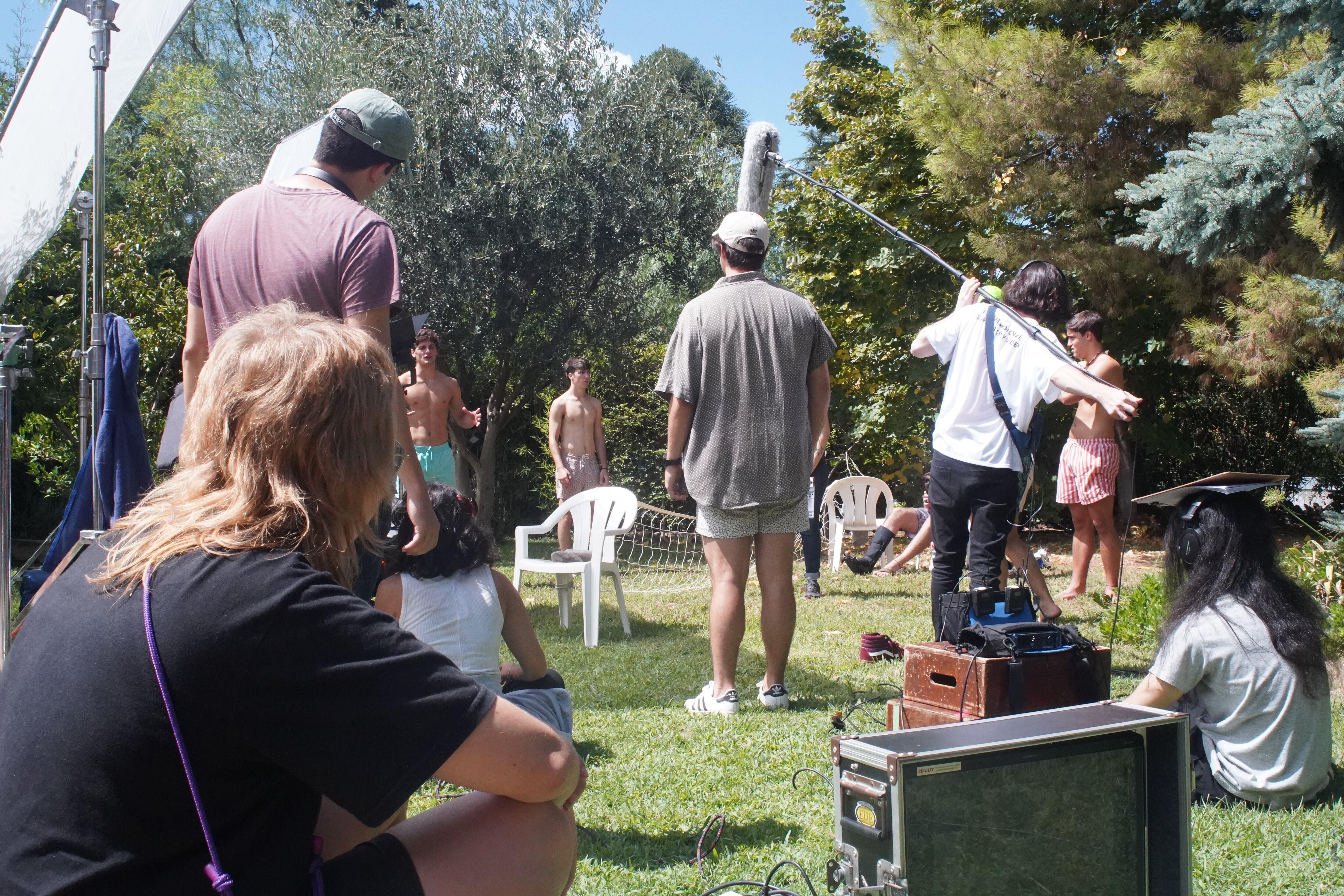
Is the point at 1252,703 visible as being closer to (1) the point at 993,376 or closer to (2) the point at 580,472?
(1) the point at 993,376

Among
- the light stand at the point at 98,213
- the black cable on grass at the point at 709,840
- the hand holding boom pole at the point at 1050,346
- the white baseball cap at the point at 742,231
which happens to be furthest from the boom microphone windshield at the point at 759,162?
the black cable on grass at the point at 709,840

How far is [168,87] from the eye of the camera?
1862 centimetres

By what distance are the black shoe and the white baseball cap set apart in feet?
13.8

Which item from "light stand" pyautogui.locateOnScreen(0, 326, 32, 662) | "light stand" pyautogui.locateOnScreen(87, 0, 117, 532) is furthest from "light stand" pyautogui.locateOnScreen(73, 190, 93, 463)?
"light stand" pyautogui.locateOnScreen(0, 326, 32, 662)

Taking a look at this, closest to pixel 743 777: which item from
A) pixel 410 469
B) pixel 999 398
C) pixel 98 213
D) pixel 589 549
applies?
pixel 410 469

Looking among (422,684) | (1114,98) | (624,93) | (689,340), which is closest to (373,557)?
(422,684)

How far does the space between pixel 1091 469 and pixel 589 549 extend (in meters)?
2.98

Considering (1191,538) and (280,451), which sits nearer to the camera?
(280,451)

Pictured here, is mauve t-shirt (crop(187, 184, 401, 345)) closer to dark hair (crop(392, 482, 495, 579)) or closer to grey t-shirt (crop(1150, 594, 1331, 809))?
dark hair (crop(392, 482, 495, 579))

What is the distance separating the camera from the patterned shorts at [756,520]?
3719mm

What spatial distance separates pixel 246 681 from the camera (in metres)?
1.09

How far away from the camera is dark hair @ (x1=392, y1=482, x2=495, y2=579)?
2.84 metres

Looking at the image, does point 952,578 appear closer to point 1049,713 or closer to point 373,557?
point 1049,713

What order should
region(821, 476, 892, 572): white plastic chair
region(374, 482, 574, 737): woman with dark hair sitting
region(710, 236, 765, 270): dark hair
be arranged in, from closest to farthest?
region(374, 482, 574, 737): woman with dark hair sitting, region(710, 236, 765, 270): dark hair, region(821, 476, 892, 572): white plastic chair
